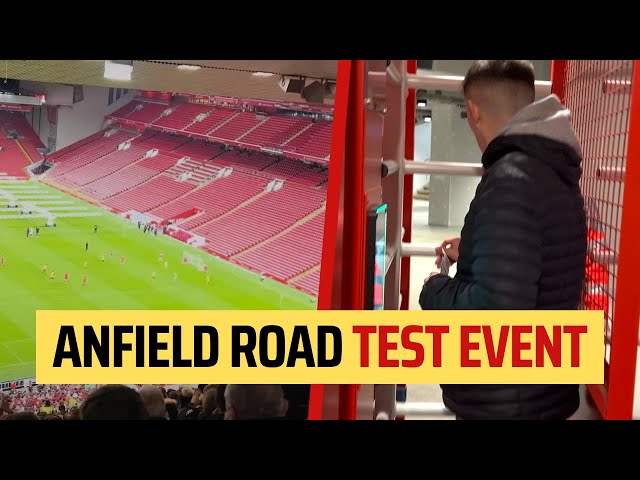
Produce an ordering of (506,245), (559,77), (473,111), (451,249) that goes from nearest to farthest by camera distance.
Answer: (506,245)
(473,111)
(451,249)
(559,77)

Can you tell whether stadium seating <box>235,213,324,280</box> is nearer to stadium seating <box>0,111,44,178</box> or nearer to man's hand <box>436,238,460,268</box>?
stadium seating <box>0,111,44,178</box>

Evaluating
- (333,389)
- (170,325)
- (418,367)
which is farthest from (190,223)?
(418,367)

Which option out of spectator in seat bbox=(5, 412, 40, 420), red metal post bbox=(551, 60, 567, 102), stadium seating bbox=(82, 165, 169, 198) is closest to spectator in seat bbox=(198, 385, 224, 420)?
spectator in seat bbox=(5, 412, 40, 420)

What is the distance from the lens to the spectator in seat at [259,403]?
145 centimetres

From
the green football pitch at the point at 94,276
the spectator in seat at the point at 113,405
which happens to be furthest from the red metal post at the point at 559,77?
the spectator in seat at the point at 113,405

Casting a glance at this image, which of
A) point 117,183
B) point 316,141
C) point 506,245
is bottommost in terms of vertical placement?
point 506,245

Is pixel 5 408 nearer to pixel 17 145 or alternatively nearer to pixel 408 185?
pixel 17 145

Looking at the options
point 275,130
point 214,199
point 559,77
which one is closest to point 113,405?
point 214,199

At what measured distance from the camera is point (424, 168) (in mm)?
2111

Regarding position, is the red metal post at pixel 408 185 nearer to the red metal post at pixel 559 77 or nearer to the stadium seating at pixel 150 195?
the red metal post at pixel 559 77

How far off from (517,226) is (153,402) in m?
0.92

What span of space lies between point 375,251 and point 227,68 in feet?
1.83

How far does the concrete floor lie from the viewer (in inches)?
73.5

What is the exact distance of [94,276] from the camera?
154 cm
